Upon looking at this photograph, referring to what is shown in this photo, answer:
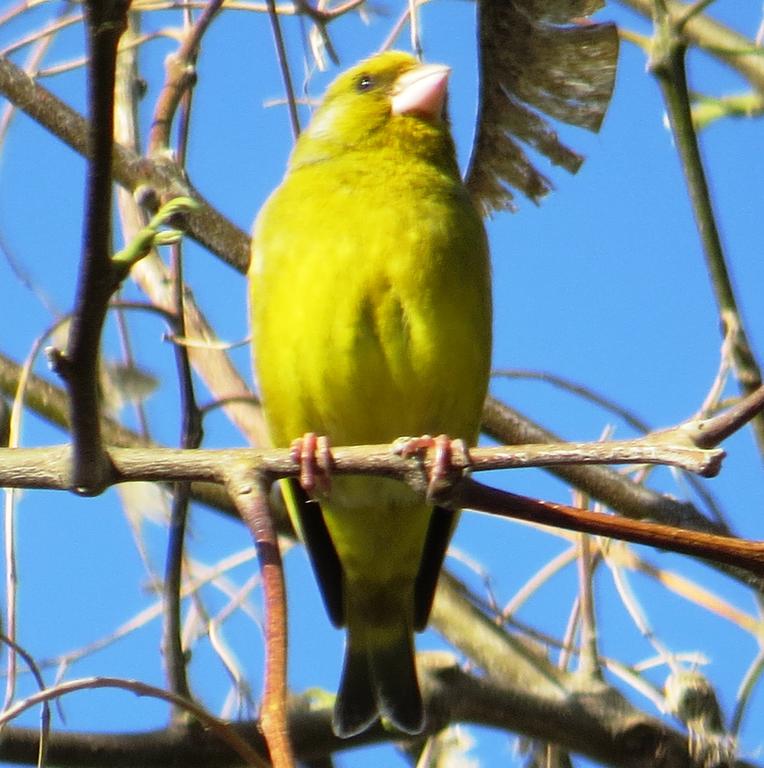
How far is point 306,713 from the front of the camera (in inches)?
107

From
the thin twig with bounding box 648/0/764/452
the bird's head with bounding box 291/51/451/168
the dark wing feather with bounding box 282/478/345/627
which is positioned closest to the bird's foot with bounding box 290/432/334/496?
the dark wing feather with bounding box 282/478/345/627

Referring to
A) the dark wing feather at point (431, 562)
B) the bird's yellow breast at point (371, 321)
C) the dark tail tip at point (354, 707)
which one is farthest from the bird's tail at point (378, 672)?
the bird's yellow breast at point (371, 321)

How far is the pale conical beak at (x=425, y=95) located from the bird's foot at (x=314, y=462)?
120 centimetres

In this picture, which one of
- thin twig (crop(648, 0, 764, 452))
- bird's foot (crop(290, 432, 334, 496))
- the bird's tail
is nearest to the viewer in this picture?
bird's foot (crop(290, 432, 334, 496))

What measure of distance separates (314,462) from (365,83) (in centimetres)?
170

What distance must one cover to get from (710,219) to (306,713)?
1.19 m

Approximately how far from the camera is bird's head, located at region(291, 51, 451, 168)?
3.48 m

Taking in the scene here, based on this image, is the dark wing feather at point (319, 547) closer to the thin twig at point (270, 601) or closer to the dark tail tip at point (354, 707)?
the dark tail tip at point (354, 707)

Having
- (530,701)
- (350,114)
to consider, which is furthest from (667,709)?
(350,114)

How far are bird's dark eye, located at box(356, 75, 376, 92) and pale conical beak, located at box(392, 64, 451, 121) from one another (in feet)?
0.51

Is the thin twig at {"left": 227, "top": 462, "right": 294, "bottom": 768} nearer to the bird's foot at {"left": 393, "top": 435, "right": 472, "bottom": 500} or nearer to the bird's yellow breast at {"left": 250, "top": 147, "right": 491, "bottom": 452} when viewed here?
the bird's foot at {"left": 393, "top": 435, "right": 472, "bottom": 500}

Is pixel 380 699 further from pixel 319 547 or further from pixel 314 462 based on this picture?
pixel 314 462

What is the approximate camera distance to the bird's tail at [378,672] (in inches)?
106

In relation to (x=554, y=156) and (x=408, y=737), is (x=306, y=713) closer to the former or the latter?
(x=408, y=737)
